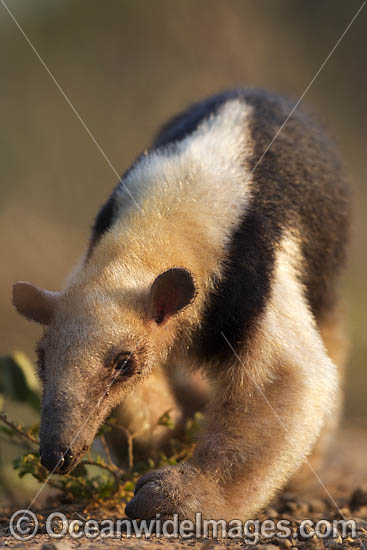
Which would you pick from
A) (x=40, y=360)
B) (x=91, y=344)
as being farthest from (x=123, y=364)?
(x=40, y=360)

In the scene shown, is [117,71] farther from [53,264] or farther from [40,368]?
[40,368]

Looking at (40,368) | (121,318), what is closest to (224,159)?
(121,318)

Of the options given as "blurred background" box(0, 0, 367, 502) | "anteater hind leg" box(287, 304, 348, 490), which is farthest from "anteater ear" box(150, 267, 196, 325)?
"blurred background" box(0, 0, 367, 502)

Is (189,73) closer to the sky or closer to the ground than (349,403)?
closer to the sky

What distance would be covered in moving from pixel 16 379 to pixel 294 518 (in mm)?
2545

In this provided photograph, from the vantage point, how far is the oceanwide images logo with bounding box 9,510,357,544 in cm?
420

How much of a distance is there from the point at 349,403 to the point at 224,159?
7.88m

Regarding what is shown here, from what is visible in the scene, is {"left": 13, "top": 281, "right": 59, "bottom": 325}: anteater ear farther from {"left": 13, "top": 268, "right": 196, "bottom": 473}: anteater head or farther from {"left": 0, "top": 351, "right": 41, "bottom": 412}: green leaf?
{"left": 0, "top": 351, "right": 41, "bottom": 412}: green leaf

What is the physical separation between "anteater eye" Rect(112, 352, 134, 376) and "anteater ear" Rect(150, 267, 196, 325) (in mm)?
328

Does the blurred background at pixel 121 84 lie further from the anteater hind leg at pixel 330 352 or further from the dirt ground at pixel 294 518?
the dirt ground at pixel 294 518

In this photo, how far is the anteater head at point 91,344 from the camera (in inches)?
153

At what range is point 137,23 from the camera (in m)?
17.3

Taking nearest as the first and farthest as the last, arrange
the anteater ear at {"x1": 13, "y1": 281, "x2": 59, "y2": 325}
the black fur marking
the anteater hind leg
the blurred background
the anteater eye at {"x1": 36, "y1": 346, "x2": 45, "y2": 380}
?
the anteater eye at {"x1": 36, "y1": 346, "x2": 45, "y2": 380}, the anteater ear at {"x1": 13, "y1": 281, "x2": 59, "y2": 325}, the black fur marking, the anteater hind leg, the blurred background

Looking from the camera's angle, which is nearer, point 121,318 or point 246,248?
point 121,318
